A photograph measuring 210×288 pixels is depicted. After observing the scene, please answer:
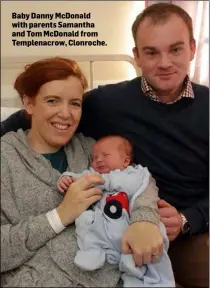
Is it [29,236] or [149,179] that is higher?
[149,179]

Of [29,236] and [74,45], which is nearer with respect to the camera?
[29,236]

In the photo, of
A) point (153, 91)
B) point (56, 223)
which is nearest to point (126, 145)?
point (153, 91)

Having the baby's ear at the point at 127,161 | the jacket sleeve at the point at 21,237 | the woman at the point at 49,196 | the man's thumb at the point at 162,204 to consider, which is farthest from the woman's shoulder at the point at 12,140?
the man's thumb at the point at 162,204

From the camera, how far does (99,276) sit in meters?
0.94

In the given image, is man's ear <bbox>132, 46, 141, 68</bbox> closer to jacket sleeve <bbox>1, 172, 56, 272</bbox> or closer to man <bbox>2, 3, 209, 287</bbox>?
man <bbox>2, 3, 209, 287</bbox>

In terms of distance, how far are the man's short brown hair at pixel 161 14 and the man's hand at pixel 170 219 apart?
17.7 inches

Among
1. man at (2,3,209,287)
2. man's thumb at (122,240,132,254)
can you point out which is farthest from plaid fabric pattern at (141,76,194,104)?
man's thumb at (122,240,132,254)

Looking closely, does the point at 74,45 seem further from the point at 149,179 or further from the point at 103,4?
the point at 149,179

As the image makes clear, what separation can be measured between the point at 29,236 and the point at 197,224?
1.56ft

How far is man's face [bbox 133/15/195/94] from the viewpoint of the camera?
101 cm

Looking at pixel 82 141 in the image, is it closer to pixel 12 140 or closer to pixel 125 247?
pixel 12 140

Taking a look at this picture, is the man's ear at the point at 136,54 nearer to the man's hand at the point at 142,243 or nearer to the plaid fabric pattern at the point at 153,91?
the plaid fabric pattern at the point at 153,91

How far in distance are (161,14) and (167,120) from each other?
27 cm

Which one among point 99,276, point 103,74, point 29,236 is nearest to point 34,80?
point 103,74
